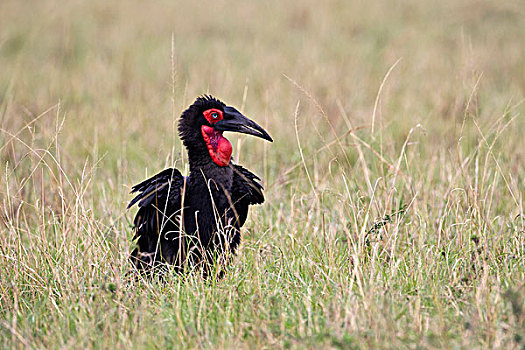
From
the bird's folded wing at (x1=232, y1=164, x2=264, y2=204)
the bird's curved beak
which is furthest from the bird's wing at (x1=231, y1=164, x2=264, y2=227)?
the bird's curved beak

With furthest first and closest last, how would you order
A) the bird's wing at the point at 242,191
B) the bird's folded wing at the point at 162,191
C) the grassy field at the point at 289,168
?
the bird's wing at the point at 242,191, the bird's folded wing at the point at 162,191, the grassy field at the point at 289,168

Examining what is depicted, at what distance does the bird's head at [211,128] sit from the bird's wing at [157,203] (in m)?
0.20

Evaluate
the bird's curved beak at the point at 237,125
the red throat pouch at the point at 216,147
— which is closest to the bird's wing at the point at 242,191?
the red throat pouch at the point at 216,147

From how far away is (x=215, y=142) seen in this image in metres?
3.51

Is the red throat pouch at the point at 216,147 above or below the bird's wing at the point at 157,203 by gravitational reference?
above

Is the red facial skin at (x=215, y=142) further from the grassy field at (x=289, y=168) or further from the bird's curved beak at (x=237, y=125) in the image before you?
the grassy field at (x=289, y=168)

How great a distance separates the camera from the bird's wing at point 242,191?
3625 millimetres

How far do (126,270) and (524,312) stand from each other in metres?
1.89

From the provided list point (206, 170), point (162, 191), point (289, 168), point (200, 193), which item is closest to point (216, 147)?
point (206, 170)

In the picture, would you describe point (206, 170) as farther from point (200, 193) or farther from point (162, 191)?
point (162, 191)

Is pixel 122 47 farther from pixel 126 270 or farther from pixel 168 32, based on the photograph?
pixel 126 270

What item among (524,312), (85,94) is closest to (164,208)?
(524,312)

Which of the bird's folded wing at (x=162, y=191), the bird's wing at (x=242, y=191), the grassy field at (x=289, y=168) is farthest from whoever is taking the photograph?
the bird's wing at (x=242, y=191)

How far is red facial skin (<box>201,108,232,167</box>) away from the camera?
137 inches
